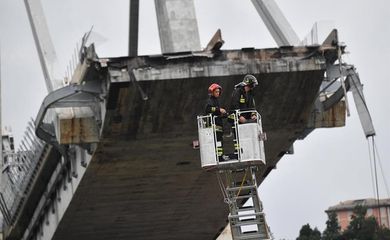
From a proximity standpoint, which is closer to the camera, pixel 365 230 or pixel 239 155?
pixel 239 155

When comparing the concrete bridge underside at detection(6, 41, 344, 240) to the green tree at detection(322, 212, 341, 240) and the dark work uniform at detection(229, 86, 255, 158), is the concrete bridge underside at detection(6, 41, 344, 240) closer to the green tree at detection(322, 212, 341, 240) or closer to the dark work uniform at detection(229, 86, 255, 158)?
the dark work uniform at detection(229, 86, 255, 158)

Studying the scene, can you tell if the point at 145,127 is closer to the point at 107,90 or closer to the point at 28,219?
the point at 107,90

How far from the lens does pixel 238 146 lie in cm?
2603

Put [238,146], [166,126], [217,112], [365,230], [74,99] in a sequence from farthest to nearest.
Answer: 1. [365,230]
2. [166,126]
3. [74,99]
4. [217,112]
5. [238,146]

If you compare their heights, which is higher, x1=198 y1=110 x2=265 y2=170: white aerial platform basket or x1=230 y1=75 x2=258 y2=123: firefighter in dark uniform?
x1=230 y1=75 x2=258 y2=123: firefighter in dark uniform

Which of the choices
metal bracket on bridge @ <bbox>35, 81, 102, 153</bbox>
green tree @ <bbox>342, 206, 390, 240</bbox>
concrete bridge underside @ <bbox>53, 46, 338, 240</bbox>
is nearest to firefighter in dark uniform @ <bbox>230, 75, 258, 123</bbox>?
concrete bridge underside @ <bbox>53, 46, 338, 240</bbox>

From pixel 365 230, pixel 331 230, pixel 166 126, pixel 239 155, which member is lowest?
pixel 239 155

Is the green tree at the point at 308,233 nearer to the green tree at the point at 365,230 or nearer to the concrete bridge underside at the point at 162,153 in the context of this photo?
the green tree at the point at 365,230

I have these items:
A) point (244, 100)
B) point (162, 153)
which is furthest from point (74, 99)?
point (244, 100)

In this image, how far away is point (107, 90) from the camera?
39500 mm

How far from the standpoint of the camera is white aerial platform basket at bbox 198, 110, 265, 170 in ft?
85.5

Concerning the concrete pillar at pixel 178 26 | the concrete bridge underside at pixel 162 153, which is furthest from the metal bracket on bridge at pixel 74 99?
the concrete pillar at pixel 178 26

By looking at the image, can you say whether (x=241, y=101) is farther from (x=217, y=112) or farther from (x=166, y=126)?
(x=166, y=126)

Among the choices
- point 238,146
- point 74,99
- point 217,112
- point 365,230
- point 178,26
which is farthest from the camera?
point 365,230
